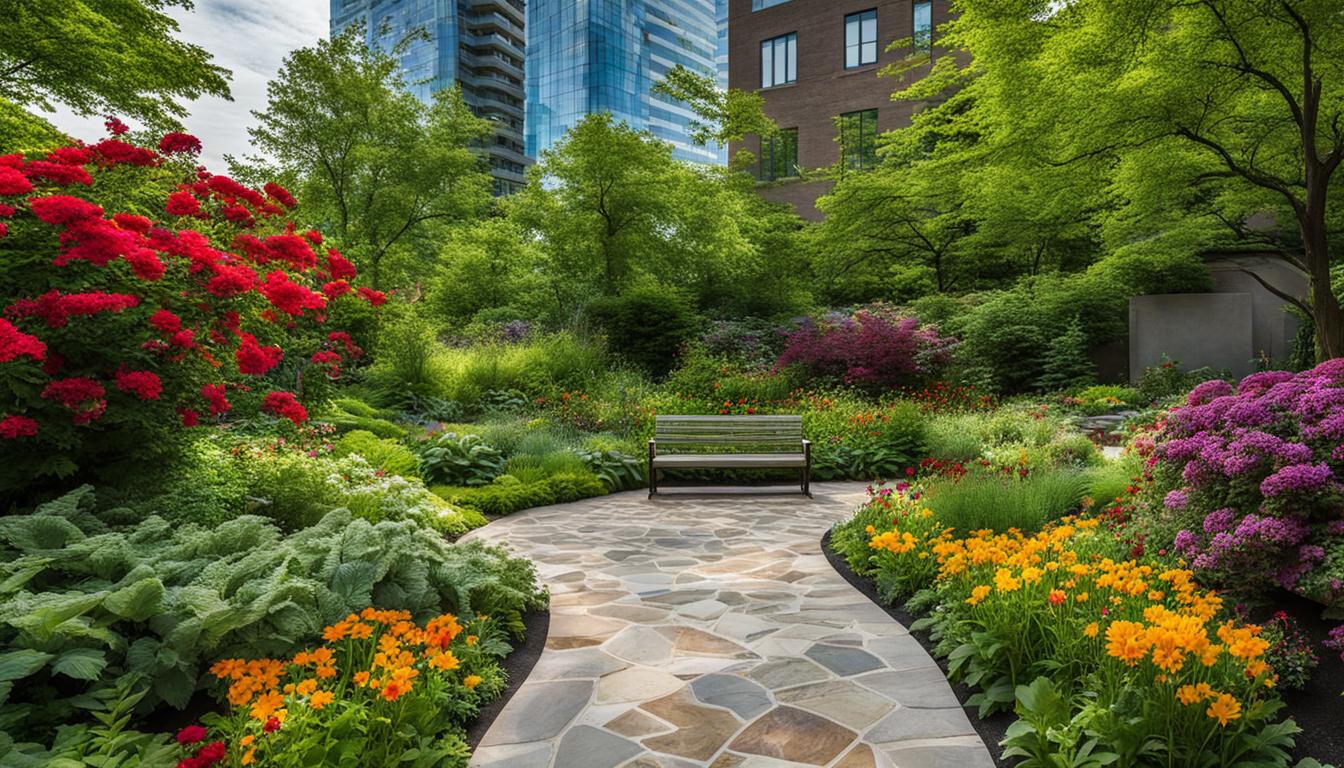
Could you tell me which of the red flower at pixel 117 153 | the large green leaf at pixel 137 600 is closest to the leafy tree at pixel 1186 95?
the red flower at pixel 117 153

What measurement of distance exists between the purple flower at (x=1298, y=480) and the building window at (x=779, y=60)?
2606 centimetres

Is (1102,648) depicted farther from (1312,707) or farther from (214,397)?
(214,397)

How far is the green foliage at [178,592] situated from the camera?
8.27ft

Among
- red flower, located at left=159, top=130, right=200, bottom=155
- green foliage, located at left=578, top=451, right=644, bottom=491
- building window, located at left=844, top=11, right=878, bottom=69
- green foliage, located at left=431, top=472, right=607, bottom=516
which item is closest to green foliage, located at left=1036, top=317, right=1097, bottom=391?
green foliage, located at left=578, top=451, right=644, bottom=491

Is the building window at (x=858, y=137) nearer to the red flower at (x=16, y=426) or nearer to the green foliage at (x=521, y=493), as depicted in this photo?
the green foliage at (x=521, y=493)

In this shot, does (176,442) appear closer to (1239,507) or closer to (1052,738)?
(1052,738)

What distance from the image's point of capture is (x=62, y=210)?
3590mm

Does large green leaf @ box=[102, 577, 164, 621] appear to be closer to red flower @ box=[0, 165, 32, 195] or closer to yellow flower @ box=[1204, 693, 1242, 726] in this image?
red flower @ box=[0, 165, 32, 195]

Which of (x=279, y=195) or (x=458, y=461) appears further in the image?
(x=458, y=461)

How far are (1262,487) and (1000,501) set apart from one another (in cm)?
188

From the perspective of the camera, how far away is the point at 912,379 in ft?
45.3

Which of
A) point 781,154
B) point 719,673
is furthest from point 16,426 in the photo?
point 781,154

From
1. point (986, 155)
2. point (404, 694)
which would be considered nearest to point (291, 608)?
point (404, 694)

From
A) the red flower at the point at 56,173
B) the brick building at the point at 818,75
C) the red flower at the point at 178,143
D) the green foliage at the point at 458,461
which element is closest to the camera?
the red flower at the point at 56,173
